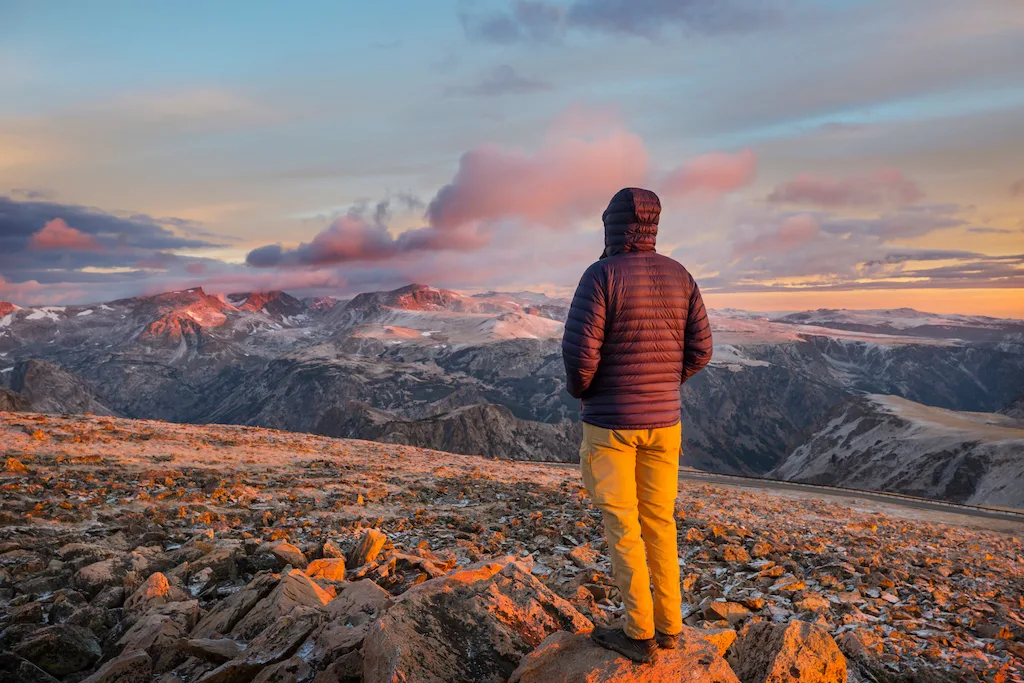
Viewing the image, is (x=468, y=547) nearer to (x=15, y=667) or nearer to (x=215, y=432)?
(x=15, y=667)

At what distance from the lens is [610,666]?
4473 millimetres

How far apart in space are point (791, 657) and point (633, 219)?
3.96 metres

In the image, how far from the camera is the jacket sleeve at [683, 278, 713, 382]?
5250mm

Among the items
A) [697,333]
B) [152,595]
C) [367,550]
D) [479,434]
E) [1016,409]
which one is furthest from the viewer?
[1016,409]

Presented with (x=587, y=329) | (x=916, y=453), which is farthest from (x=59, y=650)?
(x=916, y=453)

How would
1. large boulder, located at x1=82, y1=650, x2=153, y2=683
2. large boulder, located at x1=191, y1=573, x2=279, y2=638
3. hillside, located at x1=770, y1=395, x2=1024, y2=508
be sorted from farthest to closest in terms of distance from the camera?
hillside, located at x1=770, y1=395, x2=1024, y2=508 → large boulder, located at x1=191, y1=573, x2=279, y2=638 → large boulder, located at x1=82, y1=650, x2=153, y2=683

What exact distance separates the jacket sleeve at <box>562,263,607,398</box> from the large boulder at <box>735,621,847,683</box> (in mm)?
2872

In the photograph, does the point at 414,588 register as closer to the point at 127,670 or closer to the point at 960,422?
the point at 127,670

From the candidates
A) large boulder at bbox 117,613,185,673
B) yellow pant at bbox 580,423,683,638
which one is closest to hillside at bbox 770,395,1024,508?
yellow pant at bbox 580,423,683,638

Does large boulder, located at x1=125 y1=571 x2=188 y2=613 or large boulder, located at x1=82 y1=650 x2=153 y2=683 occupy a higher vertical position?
large boulder, located at x1=82 y1=650 x2=153 y2=683

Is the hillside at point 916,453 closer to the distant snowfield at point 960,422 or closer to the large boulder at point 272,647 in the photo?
the distant snowfield at point 960,422

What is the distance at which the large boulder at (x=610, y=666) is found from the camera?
14.5ft

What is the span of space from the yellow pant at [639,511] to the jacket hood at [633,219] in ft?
5.15

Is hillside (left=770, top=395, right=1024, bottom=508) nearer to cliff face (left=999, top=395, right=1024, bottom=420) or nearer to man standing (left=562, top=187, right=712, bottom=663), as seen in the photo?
cliff face (left=999, top=395, right=1024, bottom=420)
